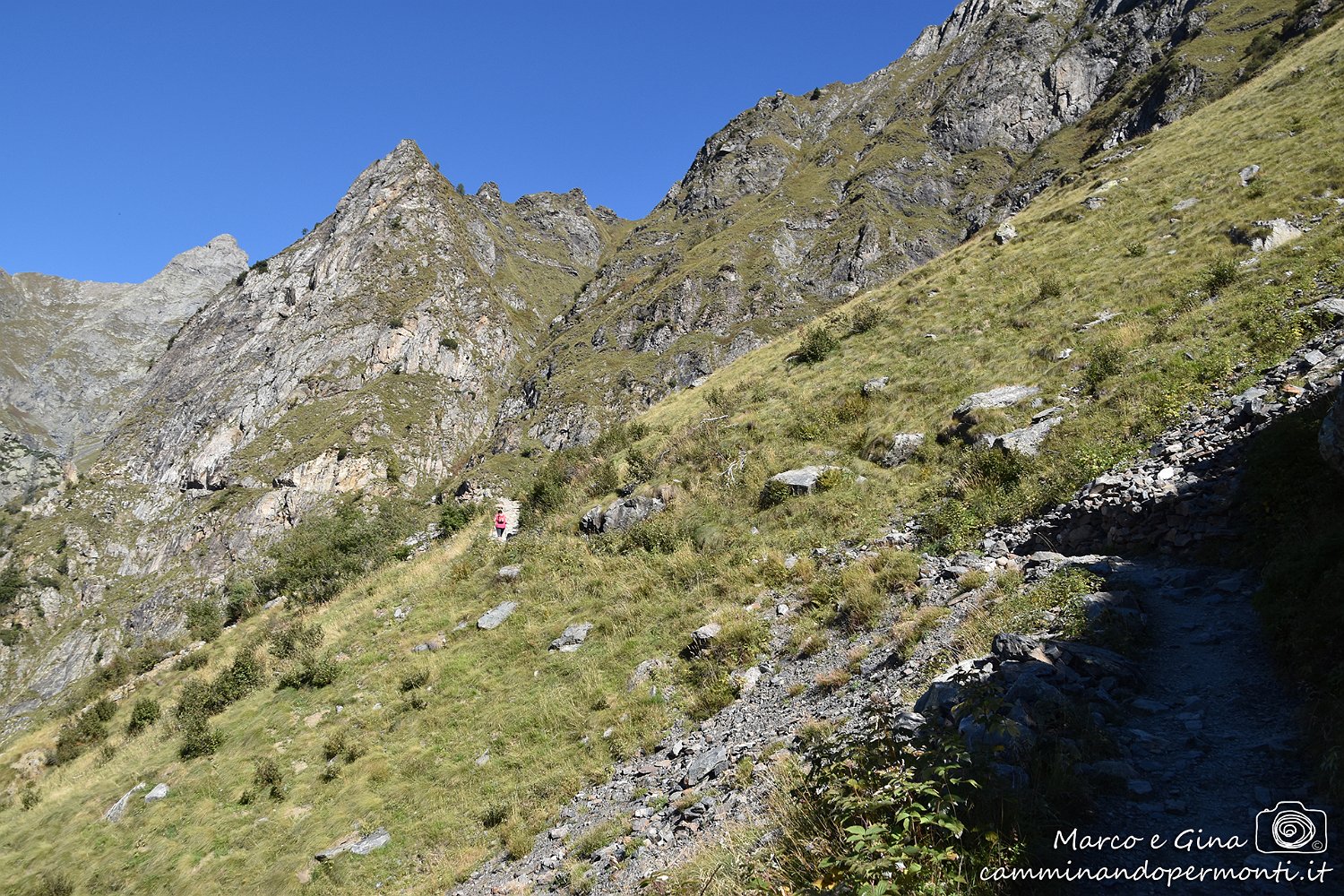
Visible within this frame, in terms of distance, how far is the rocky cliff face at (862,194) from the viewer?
113938 millimetres

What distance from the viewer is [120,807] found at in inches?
497

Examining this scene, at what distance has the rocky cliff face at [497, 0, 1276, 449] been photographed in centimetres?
11394

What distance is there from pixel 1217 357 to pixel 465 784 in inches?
619

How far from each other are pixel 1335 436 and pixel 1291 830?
4772 mm

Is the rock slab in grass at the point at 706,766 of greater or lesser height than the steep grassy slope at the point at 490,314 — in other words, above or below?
below

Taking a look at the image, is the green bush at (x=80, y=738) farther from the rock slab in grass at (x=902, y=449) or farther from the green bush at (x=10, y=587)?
the green bush at (x=10, y=587)

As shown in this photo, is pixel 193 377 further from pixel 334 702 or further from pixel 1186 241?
pixel 1186 241

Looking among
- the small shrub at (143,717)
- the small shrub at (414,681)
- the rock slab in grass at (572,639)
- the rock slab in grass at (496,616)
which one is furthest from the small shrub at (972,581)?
the small shrub at (143,717)

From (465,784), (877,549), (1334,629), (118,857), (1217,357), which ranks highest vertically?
(1217,357)

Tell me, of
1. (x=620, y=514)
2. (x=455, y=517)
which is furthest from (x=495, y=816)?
(x=455, y=517)

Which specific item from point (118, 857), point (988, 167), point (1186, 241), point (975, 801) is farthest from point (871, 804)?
point (988, 167)

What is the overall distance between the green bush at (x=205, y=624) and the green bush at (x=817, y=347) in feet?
82.4

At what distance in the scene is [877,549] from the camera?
1104cm

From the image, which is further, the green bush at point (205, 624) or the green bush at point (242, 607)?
the green bush at point (242, 607)
